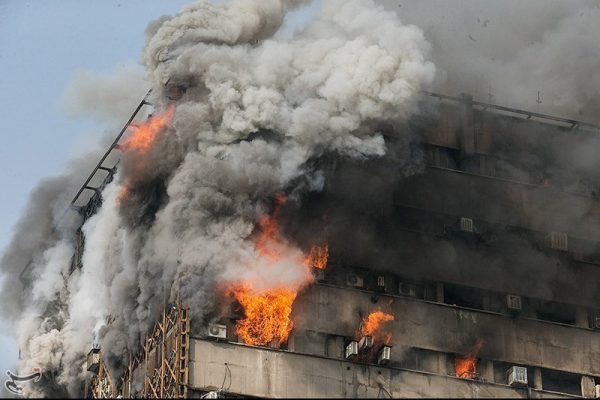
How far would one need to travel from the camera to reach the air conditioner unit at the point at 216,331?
71250mm

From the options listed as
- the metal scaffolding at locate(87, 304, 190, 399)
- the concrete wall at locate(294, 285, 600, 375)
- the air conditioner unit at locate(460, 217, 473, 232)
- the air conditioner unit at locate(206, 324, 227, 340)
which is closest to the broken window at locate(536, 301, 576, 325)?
the concrete wall at locate(294, 285, 600, 375)

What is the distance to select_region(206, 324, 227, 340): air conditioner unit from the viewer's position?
7125cm

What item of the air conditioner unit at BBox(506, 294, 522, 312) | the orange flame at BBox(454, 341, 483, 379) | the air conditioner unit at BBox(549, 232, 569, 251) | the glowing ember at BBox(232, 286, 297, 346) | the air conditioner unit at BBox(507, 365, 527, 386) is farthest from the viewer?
the air conditioner unit at BBox(549, 232, 569, 251)

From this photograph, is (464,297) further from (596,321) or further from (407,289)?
(596,321)

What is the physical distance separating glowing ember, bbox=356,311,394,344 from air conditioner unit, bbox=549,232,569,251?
431 inches

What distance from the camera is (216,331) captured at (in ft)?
234

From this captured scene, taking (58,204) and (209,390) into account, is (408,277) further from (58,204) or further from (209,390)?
(58,204)

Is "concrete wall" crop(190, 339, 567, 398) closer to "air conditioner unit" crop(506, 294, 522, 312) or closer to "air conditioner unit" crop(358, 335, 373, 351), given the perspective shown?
"air conditioner unit" crop(358, 335, 373, 351)

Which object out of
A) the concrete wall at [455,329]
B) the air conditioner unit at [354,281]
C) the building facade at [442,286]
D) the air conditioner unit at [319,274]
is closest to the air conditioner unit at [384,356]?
the building facade at [442,286]

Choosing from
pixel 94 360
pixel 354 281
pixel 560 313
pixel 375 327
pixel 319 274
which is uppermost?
pixel 560 313

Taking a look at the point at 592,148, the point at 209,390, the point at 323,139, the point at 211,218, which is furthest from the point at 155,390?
the point at 592,148

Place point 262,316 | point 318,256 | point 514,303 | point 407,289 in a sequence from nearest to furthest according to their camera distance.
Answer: point 262,316 → point 318,256 → point 407,289 → point 514,303

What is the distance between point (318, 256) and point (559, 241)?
1378 centimetres

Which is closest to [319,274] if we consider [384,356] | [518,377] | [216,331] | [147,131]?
[384,356]
